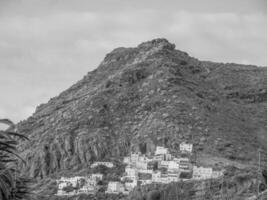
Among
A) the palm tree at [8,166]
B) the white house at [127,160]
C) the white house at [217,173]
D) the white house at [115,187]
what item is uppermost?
the white house at [127,160]

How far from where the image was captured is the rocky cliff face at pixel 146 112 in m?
136

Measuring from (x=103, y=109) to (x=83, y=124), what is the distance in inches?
344

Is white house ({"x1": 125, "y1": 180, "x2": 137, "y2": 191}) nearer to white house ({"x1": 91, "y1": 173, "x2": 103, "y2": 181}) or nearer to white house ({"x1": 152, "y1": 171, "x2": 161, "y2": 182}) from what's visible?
white house ({"x1": 152, "y1": 171, "x2": 161, "y2": 182})

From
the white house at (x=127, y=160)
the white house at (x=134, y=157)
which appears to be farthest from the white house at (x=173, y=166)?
the white house at (x=127, y=160)

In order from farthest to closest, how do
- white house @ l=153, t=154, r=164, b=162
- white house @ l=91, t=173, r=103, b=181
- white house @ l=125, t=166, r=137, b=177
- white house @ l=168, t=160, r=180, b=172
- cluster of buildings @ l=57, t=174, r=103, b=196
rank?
white house @ l=153, t=154, r=164, b=162 → white house @ l=91, t=173, r=103, b=181 → white house @ l=125, t=166, r=137, b=177 → cluster of buildings @ l=57, t=174, r=103, b=196 → white house @ l=168, t=160, r=180, b=172

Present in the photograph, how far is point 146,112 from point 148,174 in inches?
1030

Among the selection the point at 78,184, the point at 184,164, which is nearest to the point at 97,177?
the point at 78,184

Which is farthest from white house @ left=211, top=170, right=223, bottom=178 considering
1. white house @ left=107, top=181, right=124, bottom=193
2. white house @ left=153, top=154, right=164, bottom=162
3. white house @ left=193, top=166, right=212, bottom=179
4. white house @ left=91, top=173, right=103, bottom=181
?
white house @ left=91, top=173, right=103, bottom=181

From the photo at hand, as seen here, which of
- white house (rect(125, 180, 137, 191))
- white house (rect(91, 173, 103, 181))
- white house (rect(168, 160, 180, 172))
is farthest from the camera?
white house (rect(91, 173, 103, 181))

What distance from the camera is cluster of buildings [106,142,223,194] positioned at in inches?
4680

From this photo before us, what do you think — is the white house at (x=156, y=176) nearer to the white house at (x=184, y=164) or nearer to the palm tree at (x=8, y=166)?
the white house at (x=184, y=164)

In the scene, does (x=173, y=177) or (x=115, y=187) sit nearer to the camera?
(x=173, y=177)

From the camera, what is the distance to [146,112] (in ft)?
492

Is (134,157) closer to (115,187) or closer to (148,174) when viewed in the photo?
(148,174)
